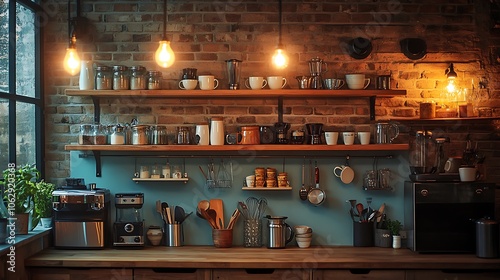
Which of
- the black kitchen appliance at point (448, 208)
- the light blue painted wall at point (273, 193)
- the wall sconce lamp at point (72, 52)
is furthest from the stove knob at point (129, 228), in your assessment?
the black kitchen appliance at point (448, 208)

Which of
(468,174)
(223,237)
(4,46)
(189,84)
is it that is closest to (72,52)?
(4,46)

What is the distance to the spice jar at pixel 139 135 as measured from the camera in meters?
4.88

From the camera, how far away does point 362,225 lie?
194 inches

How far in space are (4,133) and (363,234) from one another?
8.64 feet

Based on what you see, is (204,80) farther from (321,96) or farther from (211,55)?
(321,96)

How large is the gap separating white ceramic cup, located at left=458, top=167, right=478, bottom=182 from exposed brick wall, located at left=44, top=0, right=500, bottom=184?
577 mm

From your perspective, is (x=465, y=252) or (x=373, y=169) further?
(x=373, y=169)

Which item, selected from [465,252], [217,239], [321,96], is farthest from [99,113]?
[465,252]

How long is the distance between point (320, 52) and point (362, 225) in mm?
1337

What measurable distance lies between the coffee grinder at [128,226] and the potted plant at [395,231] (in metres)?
1.82

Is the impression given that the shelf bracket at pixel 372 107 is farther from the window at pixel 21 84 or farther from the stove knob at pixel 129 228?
the window at pixel 21 84

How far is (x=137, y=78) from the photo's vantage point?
4.90m

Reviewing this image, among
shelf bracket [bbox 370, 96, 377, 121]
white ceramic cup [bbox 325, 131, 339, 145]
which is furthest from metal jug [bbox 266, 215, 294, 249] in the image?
shelf bracket [bbox 370, 96, 377, 121]

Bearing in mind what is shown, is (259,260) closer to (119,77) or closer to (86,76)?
(119,77)
